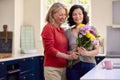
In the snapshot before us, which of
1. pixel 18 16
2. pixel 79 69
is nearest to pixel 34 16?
pixel 18 16

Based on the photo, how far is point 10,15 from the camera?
5.42 meters

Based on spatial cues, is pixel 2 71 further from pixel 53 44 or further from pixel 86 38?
pixel 86 38

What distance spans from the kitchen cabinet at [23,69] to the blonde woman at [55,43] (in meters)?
1.58

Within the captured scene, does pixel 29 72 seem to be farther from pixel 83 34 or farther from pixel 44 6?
pixel 83 34

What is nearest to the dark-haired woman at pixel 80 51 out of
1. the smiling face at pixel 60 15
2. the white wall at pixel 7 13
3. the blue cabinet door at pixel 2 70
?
the smiling face at pixel 60 15

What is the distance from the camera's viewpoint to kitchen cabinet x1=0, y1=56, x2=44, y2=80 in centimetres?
411

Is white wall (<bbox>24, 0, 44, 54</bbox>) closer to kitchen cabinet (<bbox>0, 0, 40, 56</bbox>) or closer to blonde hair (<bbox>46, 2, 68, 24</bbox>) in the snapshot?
kitchen cabinet (<bbox>0, 0, 40, 56</bbox>)

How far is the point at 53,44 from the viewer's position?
100 inches

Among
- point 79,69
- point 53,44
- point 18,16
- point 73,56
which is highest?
point 18,16

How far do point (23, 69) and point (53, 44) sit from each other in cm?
230

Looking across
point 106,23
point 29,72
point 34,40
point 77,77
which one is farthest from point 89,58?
point 34,40

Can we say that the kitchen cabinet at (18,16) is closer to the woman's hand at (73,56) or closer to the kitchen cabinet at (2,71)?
the kitchen cabinet at (2,71)

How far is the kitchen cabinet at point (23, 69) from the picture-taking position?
411 centimetres

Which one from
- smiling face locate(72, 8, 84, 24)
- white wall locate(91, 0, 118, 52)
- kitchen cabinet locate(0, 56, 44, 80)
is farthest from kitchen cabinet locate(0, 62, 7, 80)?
white wall locate(91, 0, 118, 52)
